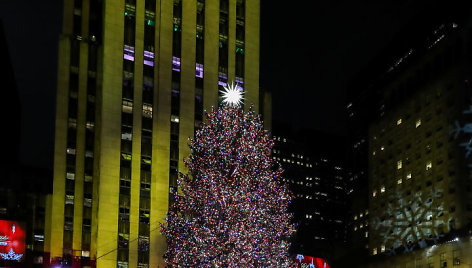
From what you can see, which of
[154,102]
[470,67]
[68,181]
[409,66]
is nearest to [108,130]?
[154,102]

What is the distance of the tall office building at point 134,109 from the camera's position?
56.2 metres

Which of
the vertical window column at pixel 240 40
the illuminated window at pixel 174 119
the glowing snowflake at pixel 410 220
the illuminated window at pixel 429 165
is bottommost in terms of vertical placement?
the glowing snowflake at pixel 410 220

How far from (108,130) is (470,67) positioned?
63784mm

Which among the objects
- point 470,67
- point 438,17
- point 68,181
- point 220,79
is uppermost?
point 438,17

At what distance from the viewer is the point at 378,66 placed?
148 meters

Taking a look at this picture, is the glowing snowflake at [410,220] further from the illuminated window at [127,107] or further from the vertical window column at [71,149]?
the vertical window column at [71,149]

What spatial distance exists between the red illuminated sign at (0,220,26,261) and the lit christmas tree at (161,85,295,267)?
1039 inches

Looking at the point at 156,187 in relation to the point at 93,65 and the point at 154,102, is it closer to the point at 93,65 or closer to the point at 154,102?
the point at 154,102

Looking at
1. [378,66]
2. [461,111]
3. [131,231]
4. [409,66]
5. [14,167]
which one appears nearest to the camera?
[131,231]

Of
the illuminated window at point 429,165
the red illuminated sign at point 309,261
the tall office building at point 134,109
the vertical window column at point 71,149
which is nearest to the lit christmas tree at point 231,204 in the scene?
the red illuminated sign at point 309,261

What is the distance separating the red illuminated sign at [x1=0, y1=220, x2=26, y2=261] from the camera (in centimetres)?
5550

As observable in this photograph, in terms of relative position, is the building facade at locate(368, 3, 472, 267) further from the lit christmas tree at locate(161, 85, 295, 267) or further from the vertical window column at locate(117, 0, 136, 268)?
the lit christmas tree at locate(161, 85, 295, 267)

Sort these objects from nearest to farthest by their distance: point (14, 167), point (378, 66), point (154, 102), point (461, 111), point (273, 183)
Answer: point (273, 183)
point (154, 102)
point (14, 167)
point (461, 111)
point (378, 66)

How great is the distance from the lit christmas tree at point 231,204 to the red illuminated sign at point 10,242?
26.4 m
